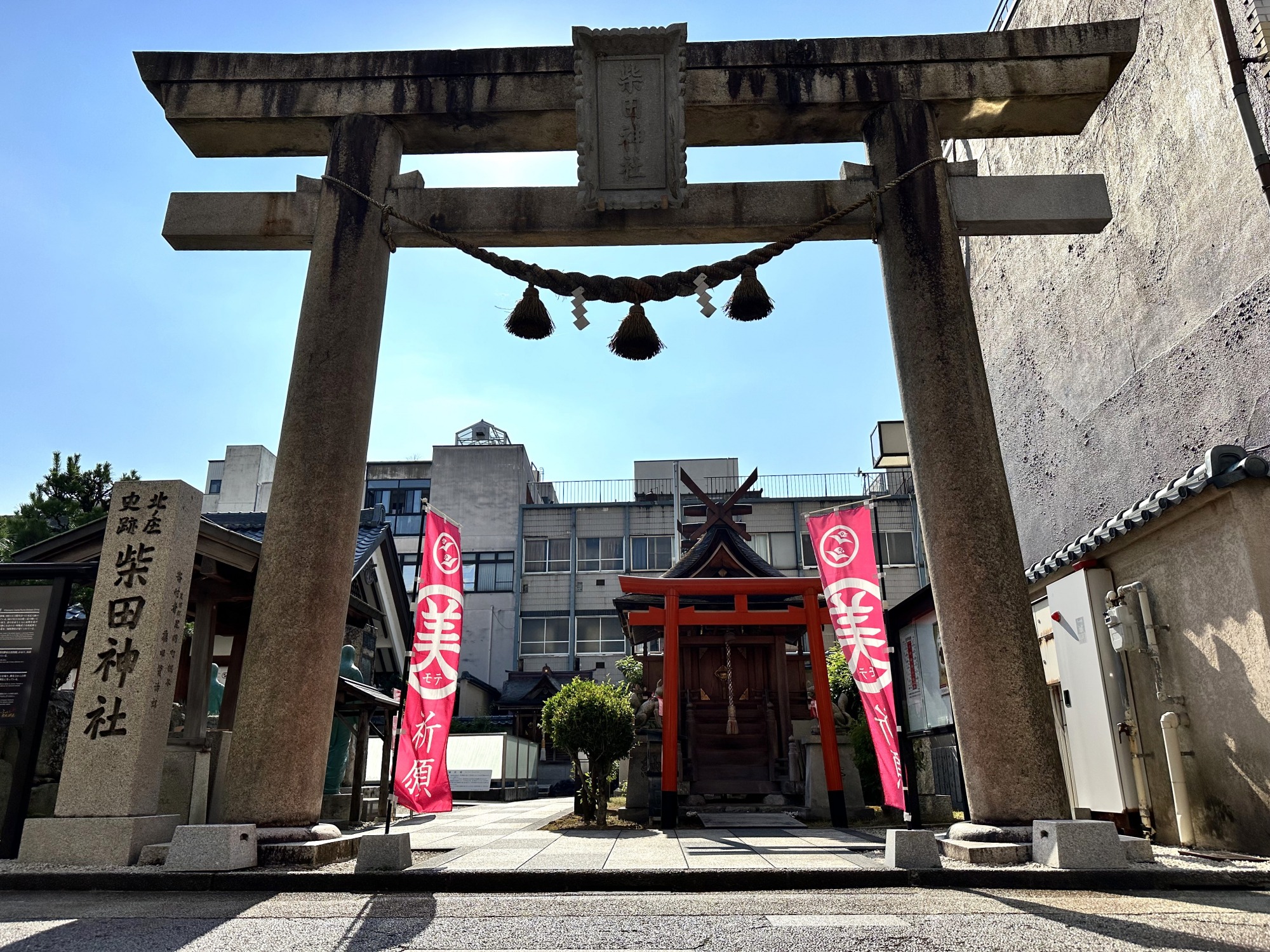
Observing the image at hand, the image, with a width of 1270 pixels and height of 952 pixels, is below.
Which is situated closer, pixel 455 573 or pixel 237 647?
pixel 455 573

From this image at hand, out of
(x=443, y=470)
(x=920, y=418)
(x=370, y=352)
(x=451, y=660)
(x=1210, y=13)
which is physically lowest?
(x=451, y=660)

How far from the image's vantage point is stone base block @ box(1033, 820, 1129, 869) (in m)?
6.29

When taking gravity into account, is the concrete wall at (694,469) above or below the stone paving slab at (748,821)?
above

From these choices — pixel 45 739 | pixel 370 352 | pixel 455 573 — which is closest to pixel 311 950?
pixel 455 573

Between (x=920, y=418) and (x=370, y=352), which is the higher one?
(x=370, y=352)

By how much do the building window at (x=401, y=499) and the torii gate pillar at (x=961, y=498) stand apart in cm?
4008

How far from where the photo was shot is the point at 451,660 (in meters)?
8.69

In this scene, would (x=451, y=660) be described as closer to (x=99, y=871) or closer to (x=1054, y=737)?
(x=99, y=871)

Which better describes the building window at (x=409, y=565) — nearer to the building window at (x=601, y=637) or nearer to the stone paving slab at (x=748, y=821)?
the building window at (x=601, y=637)

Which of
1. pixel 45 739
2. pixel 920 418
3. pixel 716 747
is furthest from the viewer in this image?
pixel 716 747

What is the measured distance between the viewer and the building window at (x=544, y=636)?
141 feet

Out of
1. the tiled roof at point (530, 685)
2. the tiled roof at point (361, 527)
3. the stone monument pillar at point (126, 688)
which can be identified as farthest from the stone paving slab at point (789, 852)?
the tiled roof at point (530, 685)

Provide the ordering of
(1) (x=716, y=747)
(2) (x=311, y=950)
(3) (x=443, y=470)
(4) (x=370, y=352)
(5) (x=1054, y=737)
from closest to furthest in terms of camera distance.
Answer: (2) (x=311, y=950)
(5) (x=1054, y=737)
(4) (x=370, y=352)
(1) (x=716, y=747)
(3) (x=443, y=470)

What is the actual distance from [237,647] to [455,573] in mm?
6033
